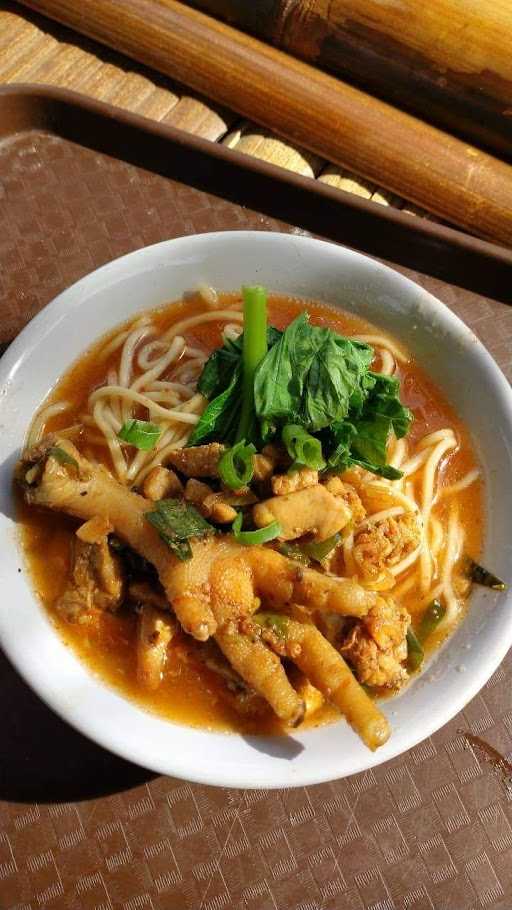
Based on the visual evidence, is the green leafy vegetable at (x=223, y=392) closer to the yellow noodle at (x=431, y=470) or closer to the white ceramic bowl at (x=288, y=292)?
the white ceramic bowl at (x=288, y=292)

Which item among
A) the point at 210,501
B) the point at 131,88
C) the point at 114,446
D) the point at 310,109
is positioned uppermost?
the point at 310,109

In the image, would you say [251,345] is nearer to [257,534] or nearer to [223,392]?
[223,392]

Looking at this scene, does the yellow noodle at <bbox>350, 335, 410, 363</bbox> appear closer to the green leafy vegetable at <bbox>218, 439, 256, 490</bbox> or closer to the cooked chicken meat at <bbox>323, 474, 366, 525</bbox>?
the cooked chicken meat at <bbox>323, 474, 366, 525</bbox>

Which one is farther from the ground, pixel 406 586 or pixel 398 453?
pixel 398 453

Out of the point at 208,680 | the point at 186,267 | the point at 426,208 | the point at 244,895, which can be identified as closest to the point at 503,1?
the point at 426,208

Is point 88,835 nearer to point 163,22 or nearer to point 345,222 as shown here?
point 345,222

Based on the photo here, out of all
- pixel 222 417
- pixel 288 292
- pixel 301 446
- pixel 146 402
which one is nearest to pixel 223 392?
pixel 222 417

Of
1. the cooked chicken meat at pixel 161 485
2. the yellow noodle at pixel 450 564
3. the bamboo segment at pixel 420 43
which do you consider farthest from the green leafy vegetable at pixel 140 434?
the bamboo segment at pixel 420 43
